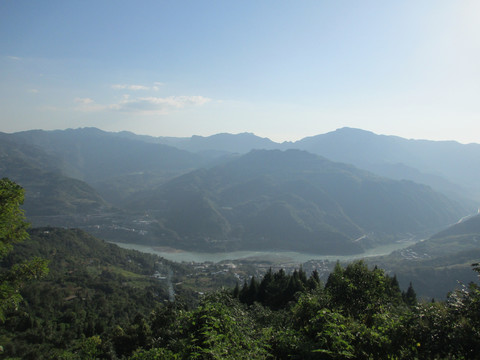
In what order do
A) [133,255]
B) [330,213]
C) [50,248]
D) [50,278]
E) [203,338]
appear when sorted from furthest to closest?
[330,213] → [133,255] → [50,248] → [50,278] → [203,338]

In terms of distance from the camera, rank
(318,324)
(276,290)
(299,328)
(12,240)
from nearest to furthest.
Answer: (318,324) → (12,240) → (299,328) → (276,290)

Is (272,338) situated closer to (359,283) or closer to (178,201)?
(359,283)

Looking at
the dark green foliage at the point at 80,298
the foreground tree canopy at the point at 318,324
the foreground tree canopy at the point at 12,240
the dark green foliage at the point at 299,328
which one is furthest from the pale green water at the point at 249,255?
the foreground tree canopy at the point at 12,240

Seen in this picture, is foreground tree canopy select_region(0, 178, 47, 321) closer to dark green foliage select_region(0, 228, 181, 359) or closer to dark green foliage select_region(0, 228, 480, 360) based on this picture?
dark green foliage select_region(0, 228, 480, 360)

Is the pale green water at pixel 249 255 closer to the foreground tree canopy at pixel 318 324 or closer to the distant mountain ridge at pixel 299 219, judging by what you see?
the distant mountain ridge at pixel 299 219

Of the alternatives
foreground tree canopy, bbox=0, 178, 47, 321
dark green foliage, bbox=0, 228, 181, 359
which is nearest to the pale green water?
dark green foliage, bbox=0, 228, 181, 359

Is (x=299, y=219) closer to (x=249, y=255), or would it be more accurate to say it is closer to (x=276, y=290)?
(x=249, y=255)

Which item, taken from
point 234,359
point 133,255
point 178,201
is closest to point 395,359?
point 234,359

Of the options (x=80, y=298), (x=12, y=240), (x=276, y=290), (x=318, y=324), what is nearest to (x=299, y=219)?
(x=80, y=298)

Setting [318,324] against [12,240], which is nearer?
[318,324]

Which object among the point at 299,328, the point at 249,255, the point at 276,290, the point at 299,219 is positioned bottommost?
the point at 249,255

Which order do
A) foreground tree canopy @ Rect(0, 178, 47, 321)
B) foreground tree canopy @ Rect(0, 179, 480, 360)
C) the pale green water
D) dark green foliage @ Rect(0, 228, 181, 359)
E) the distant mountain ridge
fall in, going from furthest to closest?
the distant mountain ridge → the pale green water → dark green foliage @ Rect(0, 228, 181, 359) → foreground tree canopy @ Rect(0, 178, 47, 321) → foreground tree canopy @ Rect(0, 179, 480, 360)
